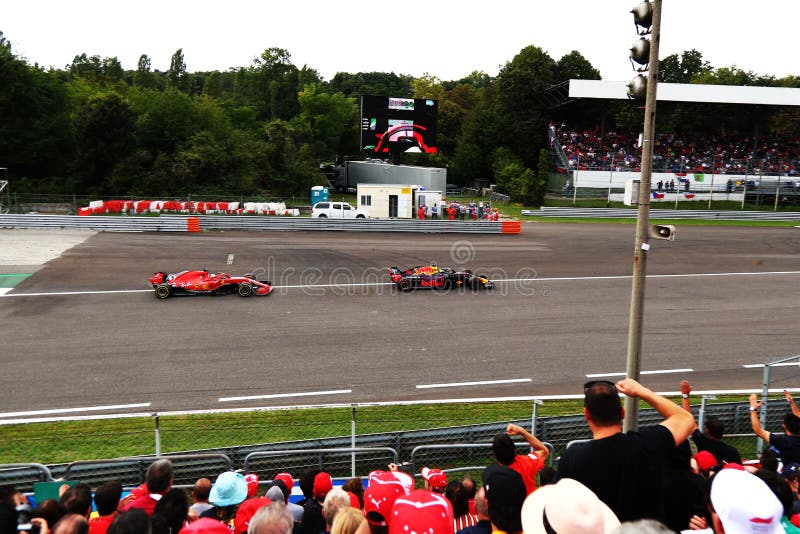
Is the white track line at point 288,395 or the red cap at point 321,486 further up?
the red cap at point 321,486

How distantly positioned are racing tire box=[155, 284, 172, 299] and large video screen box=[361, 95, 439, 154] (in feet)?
97.2

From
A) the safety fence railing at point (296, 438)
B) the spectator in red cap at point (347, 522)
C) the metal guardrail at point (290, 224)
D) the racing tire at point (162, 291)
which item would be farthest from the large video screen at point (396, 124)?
the spectator in red cap at point (347, 522)

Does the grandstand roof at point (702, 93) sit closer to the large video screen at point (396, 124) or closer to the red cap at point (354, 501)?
the large video screen at point (396, 124)

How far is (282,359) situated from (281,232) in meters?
21.9

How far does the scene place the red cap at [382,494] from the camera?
5039 mm

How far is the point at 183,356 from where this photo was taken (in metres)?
14.6

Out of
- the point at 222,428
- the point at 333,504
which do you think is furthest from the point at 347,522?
the point at 222,428

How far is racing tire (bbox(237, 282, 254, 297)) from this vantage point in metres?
20.5

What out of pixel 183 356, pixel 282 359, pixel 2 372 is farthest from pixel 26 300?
pixel 282 359

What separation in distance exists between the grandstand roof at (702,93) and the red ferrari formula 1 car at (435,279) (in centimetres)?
3594

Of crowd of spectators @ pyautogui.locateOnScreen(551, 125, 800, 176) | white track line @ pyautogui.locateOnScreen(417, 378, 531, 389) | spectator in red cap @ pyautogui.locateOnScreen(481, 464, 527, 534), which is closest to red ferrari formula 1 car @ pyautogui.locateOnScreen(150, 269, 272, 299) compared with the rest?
white track line @ pyautogui.locateOnScreen(417, 378, 531, 389)

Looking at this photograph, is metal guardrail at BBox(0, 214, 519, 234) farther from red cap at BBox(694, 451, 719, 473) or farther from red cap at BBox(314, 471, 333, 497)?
red cap at BBox(314, 471, 333, 497)

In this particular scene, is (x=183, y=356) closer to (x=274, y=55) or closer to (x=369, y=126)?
(x=369, y=126)

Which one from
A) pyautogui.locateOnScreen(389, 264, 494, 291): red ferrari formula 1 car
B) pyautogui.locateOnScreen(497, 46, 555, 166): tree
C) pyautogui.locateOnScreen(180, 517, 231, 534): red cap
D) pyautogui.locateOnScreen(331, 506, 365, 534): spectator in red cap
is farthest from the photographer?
pyautogui.locateOnScreen(497, 46, 555, 166): tree
